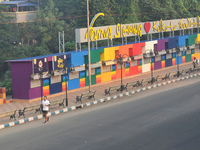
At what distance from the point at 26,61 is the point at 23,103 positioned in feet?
11.6

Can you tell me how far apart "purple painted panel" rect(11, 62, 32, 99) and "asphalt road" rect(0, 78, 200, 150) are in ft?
19.9

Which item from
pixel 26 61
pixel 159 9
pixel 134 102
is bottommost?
pixel 134 102

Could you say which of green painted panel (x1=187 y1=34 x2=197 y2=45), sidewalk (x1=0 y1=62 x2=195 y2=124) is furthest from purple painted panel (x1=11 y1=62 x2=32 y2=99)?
green painted panel (x1=187 y1=34 x2=197 y2=45)

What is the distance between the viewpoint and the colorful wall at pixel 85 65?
3853cm

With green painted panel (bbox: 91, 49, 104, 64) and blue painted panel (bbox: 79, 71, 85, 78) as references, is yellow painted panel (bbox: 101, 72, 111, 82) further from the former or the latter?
blue painted panel (bbox: 79, 71, 85, 78)

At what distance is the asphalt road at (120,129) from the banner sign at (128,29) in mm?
8779

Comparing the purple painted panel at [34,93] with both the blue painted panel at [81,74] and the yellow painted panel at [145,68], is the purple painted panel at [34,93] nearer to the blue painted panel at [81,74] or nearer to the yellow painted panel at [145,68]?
the blue painted panel at [81,74]

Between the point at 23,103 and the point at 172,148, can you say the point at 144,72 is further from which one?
the point at 172,148

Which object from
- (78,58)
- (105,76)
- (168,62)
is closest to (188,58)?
(168,62)

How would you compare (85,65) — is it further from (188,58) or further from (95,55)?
(188,58)

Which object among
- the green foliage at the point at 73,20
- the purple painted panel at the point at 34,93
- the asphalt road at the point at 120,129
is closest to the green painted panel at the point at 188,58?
the green foliage at the point at 73,20

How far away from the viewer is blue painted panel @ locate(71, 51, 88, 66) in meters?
43.6

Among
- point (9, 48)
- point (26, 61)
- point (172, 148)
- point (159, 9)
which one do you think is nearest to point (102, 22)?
point (159, 9)

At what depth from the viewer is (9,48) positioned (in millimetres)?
74500
